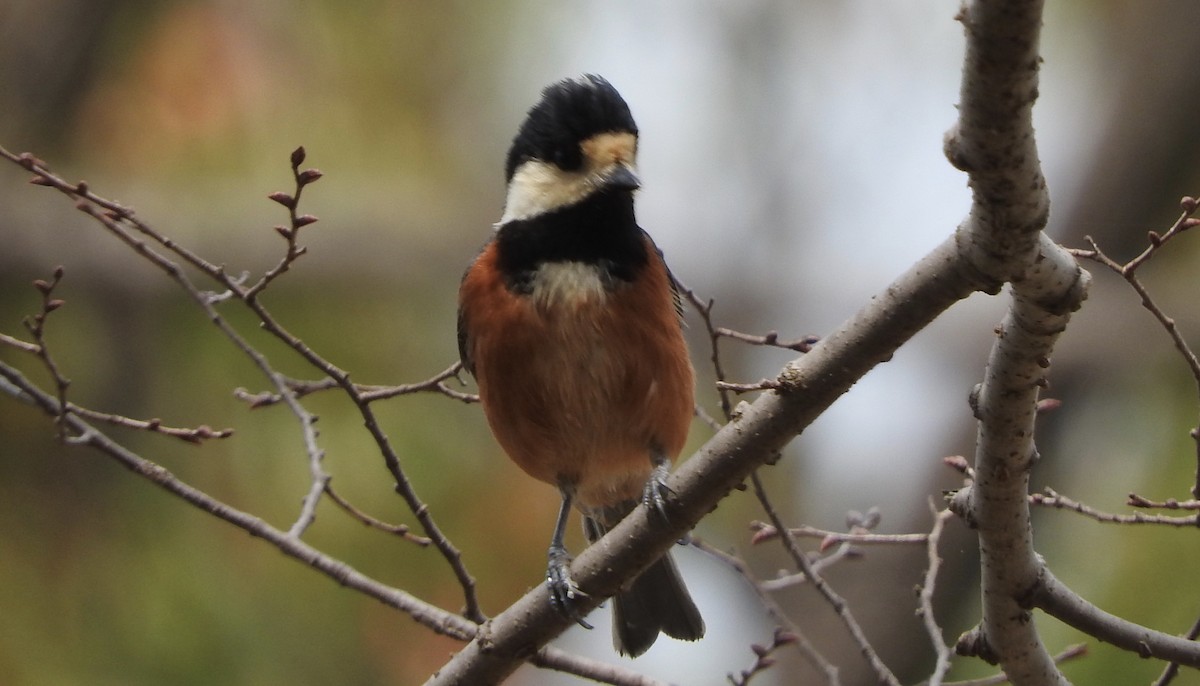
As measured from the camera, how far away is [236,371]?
5.53 m

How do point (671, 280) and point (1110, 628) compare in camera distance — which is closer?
point (1110, 628)

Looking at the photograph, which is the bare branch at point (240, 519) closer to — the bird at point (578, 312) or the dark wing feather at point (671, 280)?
the bird at point (578, 312)

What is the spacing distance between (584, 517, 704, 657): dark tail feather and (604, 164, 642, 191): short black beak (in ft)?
3.97

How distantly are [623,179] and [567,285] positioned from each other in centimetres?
33

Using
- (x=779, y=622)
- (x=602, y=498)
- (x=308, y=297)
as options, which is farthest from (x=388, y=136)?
(x=779, y=622)

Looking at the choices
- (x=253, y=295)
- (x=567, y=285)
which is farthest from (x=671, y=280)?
(x=253, y=295)

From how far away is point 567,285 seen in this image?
11.3 ft

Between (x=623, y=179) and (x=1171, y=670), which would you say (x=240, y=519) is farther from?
(x=1171, y=670)

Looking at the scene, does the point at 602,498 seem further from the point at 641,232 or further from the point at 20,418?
the point at 20,418

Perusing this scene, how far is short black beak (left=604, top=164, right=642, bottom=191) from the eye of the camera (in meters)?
3.38

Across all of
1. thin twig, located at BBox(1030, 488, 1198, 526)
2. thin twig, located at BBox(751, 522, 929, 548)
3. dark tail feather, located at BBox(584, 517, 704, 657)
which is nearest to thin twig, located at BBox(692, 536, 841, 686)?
thin twig, located at BBox(751, 522, 929, 548)

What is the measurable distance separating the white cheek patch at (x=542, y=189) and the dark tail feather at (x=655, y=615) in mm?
1151

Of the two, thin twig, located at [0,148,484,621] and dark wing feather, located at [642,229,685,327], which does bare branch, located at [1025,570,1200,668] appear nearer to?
thin twig, located at [0,148,484,621]

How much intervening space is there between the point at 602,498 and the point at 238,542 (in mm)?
2055
